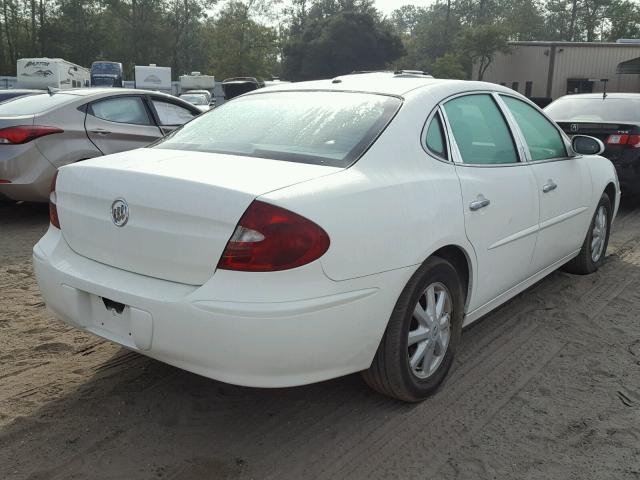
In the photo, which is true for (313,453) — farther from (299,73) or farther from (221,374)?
(299,73)

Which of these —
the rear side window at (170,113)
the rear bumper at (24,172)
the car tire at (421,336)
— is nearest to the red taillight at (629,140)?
the rear side window at (170,113)

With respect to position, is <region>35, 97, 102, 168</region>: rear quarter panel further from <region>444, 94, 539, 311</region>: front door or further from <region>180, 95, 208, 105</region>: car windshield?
<region>180, 95, 208, 105</region>: car windshield

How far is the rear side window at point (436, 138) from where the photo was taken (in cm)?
313

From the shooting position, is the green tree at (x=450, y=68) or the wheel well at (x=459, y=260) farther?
the green tree at (x=450, y=68)

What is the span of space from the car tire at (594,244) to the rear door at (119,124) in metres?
4.96

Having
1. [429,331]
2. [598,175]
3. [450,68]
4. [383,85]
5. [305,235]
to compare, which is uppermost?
[450,68]

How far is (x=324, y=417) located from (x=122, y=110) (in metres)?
5.58

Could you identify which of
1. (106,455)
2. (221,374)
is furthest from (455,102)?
(106,455)

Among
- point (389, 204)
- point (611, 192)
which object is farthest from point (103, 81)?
point (389, 204)

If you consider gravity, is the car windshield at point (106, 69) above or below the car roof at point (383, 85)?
above

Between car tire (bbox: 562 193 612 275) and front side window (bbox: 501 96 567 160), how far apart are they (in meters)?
0.91

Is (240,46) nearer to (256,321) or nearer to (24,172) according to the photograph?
(24,172)

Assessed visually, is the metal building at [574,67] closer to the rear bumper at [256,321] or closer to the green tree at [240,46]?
the green tree at [240,46]

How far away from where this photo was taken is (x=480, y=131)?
3.59 meters
